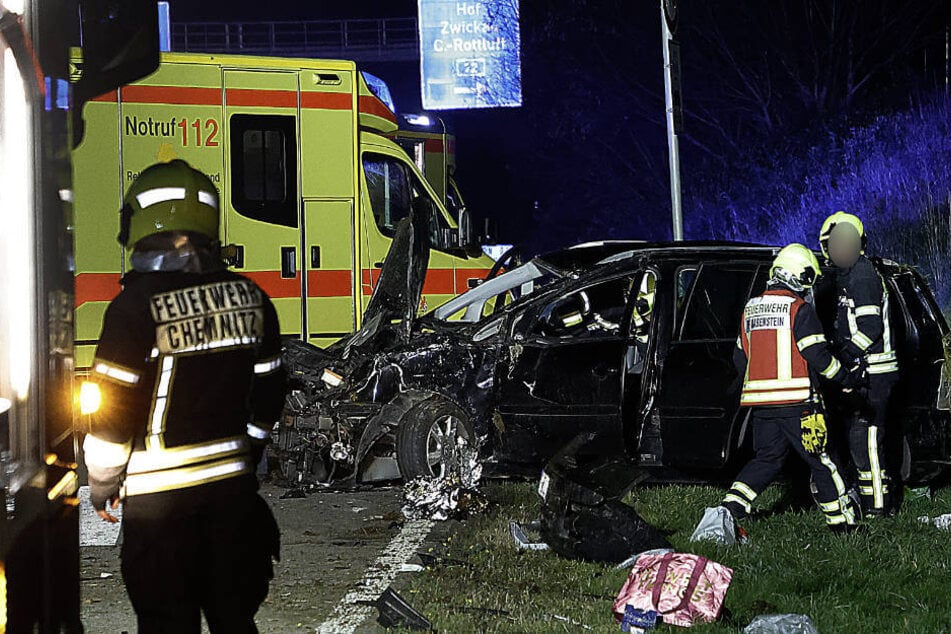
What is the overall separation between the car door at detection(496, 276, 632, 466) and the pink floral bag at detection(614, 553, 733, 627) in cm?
214

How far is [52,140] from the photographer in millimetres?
2906

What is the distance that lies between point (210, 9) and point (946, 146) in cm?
3896

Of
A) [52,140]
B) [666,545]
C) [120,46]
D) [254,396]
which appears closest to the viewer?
[52,140]

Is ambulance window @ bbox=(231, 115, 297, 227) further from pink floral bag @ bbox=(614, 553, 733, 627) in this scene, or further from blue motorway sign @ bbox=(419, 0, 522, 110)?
blue motorway sign @ bbox=(419, 0, 522, 110)

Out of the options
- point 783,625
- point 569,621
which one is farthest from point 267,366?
point 783,625

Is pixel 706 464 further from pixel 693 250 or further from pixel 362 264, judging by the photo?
pixel 362 264

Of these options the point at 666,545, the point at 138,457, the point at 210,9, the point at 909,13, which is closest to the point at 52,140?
the point at 138,457

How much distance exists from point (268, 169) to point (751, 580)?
646 cm

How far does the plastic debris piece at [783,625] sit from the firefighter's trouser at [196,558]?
2047mm

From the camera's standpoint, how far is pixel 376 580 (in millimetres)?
5793

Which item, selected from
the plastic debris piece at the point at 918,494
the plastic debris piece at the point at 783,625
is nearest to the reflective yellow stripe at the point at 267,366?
the plastic debris piece at the point at 783,625

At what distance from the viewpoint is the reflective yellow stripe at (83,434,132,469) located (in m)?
3.26

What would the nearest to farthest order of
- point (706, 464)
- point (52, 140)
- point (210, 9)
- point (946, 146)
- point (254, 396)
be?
1. point (52, 140)
2. point (254, 396)
3. point (706, 464)
4. point (946, 146)
5. point (210, 9)

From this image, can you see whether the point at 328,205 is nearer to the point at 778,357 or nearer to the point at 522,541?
the point at 522,541
